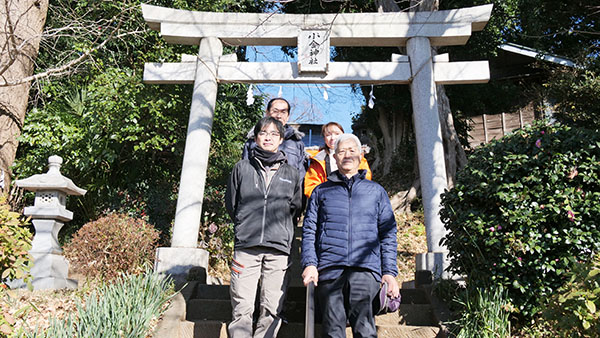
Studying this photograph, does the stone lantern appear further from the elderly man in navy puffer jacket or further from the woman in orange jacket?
the elderly man in navy puffer jacket

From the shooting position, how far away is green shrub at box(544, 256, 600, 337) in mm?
2463

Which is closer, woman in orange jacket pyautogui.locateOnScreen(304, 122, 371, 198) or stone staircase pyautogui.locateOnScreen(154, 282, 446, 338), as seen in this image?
stone staircase pyautogui.locateOnScreen(154, 282, 446, 338)

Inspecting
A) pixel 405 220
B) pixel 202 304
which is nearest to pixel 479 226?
pixel 202 304

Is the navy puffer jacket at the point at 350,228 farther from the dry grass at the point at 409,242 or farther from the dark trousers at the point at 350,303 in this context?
the dry grass at the point at 409,242

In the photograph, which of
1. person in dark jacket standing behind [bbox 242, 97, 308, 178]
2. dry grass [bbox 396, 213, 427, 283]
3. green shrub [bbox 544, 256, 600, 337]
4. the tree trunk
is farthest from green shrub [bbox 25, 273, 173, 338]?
dry grass [bbox 396, 213, 427, 283]

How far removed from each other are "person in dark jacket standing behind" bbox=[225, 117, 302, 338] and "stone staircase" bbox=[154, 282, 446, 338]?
37 centimetres

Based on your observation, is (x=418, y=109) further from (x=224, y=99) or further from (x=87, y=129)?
(x=87, y=129)

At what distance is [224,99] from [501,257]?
627cm

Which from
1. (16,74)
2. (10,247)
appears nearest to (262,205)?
(10,247)

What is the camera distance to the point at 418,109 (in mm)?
5871

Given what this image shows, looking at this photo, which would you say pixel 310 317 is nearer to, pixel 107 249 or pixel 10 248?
pixel 10 248

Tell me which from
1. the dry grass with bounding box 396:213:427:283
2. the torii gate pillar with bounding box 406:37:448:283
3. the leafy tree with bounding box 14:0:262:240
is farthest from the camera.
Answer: the dry grass with bounding box 396:213:427:283

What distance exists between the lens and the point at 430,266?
4906mm

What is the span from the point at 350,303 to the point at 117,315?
1.68 metres
